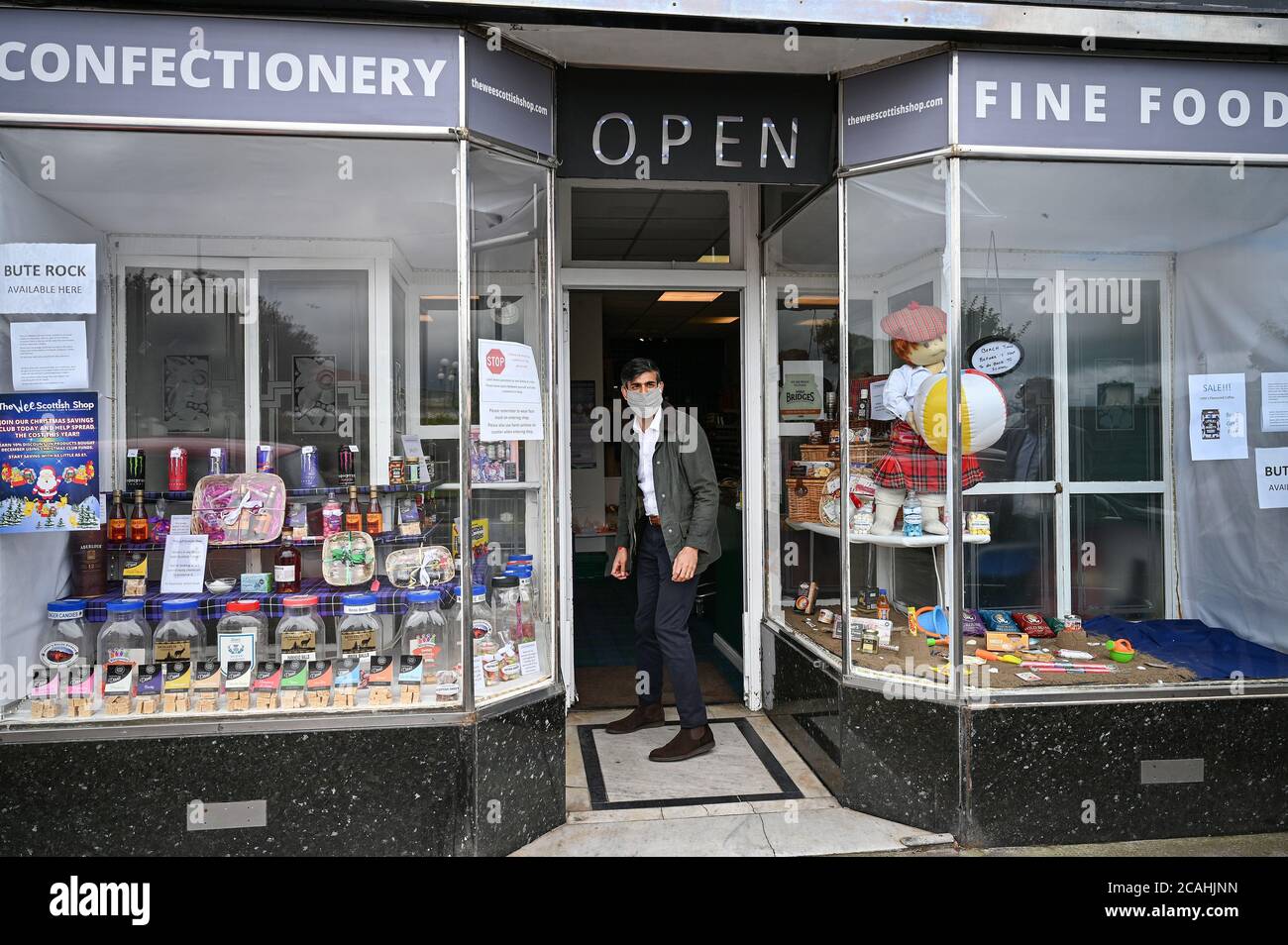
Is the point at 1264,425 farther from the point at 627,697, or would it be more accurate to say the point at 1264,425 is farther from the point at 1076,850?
the point at 627,697

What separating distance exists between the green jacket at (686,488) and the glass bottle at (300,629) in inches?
63.9

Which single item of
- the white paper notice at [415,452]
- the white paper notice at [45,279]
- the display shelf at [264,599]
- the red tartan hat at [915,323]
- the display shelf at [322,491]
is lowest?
the display shelf at [264,599]

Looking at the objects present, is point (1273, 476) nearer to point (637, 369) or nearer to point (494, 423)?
point (637, 369)

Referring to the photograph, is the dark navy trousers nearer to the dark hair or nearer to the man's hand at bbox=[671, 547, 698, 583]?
the man's hand at bbox=[671, 547, 698, 583]

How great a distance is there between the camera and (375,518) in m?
3.68

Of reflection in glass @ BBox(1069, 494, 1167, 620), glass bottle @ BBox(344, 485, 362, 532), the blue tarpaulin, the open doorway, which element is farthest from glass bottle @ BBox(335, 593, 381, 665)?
reflection in glass @ BBox(1069, 494, 1167, 620)

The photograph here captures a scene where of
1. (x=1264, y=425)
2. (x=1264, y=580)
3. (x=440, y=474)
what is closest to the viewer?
(x=440, y=474)

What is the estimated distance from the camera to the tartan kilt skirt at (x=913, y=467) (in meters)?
3.57

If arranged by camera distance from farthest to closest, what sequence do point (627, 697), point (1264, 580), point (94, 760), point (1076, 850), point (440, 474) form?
1. point (627, 697)
2. point (1264, 580)
3. point (440, 474)
4. point (1076, 850)
5. point (94, 760)

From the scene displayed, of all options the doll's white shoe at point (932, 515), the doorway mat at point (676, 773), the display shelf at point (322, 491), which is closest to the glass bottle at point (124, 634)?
the display shelf at point (322, 491)

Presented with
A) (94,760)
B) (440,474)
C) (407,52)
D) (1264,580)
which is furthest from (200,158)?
(1264,580)

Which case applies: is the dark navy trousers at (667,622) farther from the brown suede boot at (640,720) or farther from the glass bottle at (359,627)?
the glass bottle at (359,627)

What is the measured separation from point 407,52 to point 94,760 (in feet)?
9.43

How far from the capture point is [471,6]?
3041 mm
